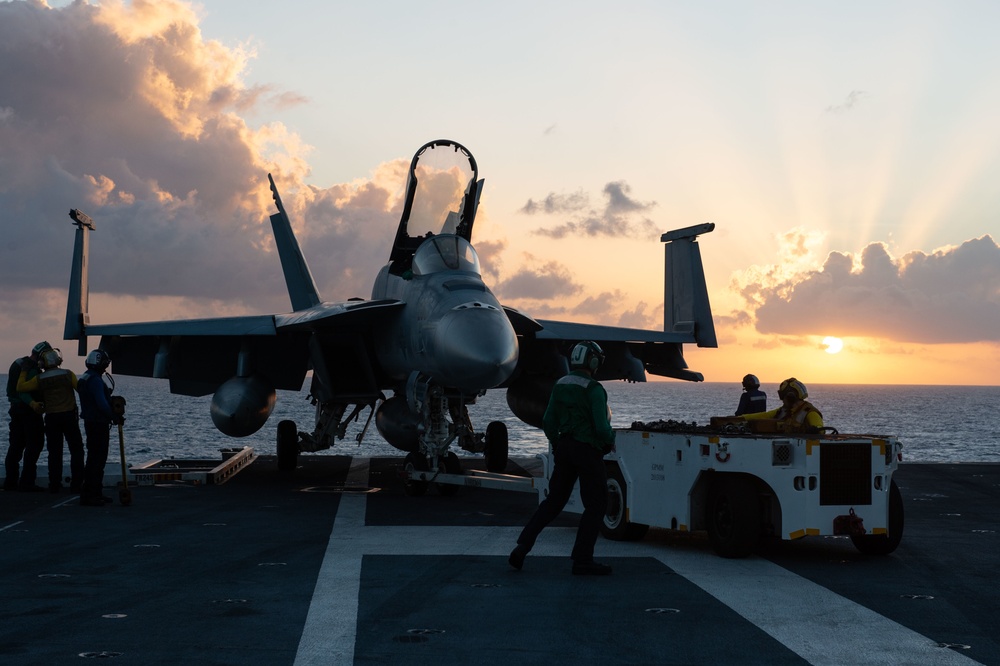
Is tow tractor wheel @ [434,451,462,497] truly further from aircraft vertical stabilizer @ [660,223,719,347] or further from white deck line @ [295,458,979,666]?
aircraft vertical stabilizer @ [660,223,719,347]

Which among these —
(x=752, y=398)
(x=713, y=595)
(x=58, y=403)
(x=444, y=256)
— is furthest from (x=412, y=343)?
(x=713, y=595)

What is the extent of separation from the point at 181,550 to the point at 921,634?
620 cm

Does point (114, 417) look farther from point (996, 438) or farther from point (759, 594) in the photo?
point (996, 438)

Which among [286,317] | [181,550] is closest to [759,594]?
[181,550]

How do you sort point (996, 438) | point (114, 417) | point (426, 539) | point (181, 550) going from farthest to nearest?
point (996, 438)
point (114, 417)
point (426, 539)
point (181, 550)

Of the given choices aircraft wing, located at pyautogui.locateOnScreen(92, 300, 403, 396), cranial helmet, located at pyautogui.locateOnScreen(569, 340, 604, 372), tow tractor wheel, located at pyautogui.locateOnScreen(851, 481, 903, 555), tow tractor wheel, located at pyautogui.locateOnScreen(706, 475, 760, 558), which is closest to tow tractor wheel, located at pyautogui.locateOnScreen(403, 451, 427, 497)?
aircraft wing, located at pyautogui.locateOnScreen(92, 300, 403, 396)

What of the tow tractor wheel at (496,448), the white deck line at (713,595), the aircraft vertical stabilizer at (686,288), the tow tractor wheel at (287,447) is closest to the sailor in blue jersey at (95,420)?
the white deck line at (713,595)

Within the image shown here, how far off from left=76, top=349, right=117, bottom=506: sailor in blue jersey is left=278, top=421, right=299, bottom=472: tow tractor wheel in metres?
5.92

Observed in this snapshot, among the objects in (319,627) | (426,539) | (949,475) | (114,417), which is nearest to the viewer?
(319,627)

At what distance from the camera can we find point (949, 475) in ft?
62.3

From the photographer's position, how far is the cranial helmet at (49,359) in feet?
46.9

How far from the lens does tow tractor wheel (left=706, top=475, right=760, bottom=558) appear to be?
884 centimetres

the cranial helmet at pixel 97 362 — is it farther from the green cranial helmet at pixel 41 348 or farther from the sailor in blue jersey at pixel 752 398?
the sailor in blue jersey at pixel 752 398

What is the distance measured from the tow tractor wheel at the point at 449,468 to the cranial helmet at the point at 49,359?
549cm
